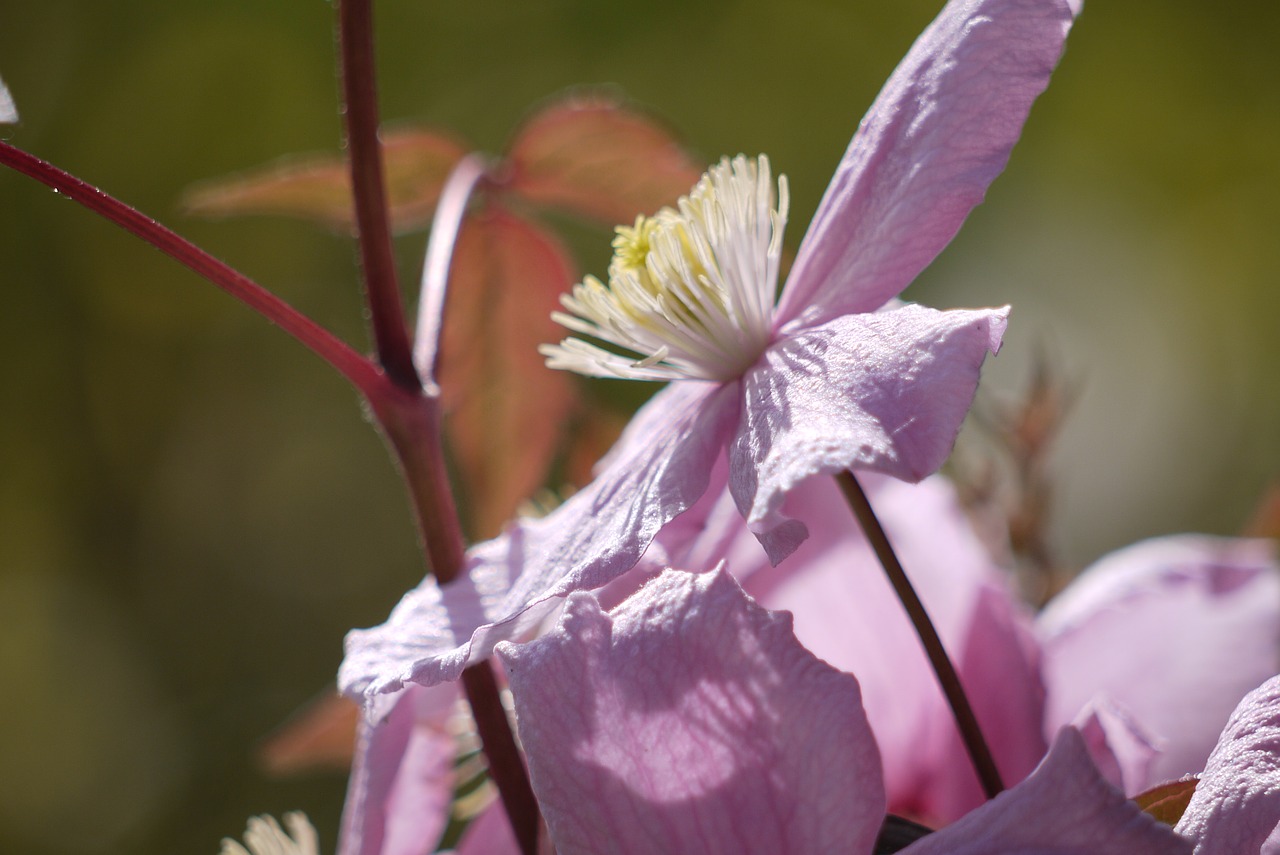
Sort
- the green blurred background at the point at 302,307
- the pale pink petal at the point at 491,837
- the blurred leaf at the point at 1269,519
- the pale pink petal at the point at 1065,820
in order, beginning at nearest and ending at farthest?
the pale pink petal at the point at 1065,820 < the pale pink petal at the point at 491,837 < the blurred leaf at the point at 1269,519 < the green blurred background at the point at 302,307

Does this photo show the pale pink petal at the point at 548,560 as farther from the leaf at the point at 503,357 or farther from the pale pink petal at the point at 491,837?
the leaf at the point at 503,357

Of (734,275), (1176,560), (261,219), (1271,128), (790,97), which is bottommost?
(1271,128)

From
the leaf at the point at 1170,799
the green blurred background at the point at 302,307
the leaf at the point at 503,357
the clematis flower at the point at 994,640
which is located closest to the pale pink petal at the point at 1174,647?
the clematis flower at the point at 994,640

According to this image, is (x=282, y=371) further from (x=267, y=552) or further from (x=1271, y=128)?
(x=1271, y=128)

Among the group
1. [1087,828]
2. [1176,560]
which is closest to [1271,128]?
[1176,560]

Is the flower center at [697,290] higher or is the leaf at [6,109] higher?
the leaf at [6,109]

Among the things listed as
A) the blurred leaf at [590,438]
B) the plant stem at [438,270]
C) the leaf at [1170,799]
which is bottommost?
the leaf at [1170,799]
